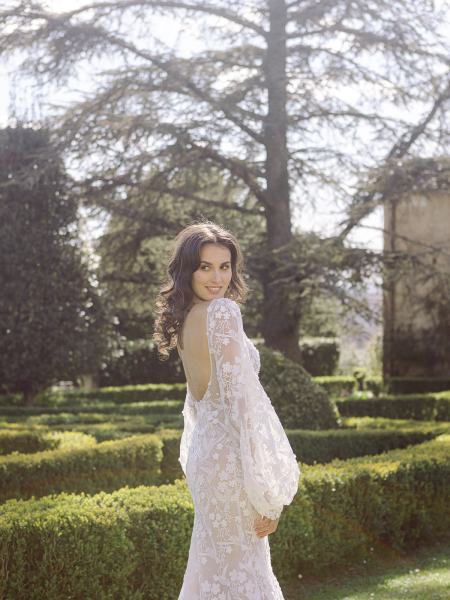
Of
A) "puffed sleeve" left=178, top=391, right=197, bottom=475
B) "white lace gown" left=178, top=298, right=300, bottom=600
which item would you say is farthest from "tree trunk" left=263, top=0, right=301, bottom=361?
"white lace gown" left=178, top=298, right=300, bottom=600

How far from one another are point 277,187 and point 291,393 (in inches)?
238

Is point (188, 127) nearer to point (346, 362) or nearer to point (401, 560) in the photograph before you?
point (401, 560)

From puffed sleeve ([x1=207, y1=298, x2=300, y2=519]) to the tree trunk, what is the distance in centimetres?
1057

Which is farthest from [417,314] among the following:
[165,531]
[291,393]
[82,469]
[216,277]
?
[216,277]

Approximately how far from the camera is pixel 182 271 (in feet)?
10.5

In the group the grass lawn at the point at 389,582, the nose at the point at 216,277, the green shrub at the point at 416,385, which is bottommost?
the grass lawn at the point at 389,582

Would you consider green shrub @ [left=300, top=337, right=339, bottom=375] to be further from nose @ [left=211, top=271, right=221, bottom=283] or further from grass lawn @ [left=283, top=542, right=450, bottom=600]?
nose @ [left=211, top=271, right=221, bottom=283]

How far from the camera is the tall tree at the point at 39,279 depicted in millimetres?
14211

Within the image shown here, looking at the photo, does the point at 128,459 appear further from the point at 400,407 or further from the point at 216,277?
the point at 400,407

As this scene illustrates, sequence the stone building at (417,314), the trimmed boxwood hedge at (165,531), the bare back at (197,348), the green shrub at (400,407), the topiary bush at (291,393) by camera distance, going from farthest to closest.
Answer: the stone building at (417,314) → the green shrub at (400,407) → the topiary bush at (291,393) → the trimmed boxwood hedge at (165,531) → the bare back at (197,348)

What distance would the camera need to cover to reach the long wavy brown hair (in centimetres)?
318

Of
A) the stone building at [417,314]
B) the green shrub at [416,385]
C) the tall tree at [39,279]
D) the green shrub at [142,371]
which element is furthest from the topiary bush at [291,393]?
the green shrub at [142,371]

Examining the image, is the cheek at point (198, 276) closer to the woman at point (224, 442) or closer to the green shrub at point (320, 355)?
the woman at point (224, 442)

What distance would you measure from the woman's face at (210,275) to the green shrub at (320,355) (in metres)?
21.5
